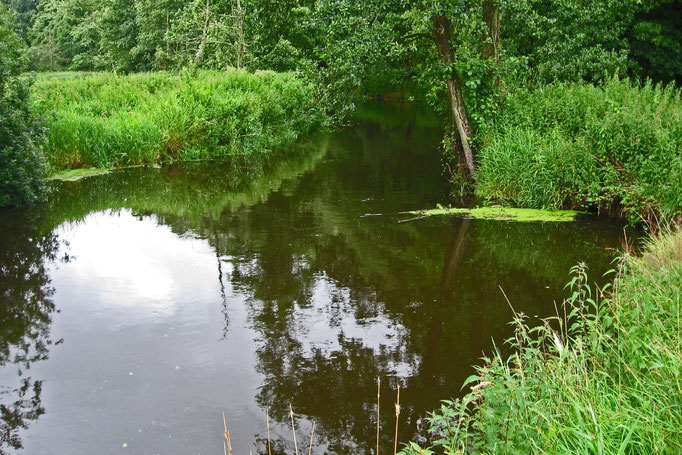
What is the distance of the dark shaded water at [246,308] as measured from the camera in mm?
4672

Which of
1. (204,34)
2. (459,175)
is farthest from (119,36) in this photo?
(459,175)

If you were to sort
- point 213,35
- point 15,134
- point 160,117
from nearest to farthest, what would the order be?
1. point 15,134
2. point 160,117
3. point 213,35

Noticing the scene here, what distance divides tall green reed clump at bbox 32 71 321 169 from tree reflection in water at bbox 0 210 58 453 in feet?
12.6

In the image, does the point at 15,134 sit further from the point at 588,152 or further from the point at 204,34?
the point at 204,34

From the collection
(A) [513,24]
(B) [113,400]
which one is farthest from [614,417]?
(A) [513,24]

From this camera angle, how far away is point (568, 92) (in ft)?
38.0

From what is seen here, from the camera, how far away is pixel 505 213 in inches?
408

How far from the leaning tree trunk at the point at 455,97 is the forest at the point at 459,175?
0.04 meters

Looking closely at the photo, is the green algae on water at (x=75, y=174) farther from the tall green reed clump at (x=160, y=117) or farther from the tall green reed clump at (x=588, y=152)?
the tall green reed clump at (x=588, y=152)

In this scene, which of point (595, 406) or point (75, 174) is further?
point (75, 174)

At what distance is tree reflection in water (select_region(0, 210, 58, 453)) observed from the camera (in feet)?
15.7

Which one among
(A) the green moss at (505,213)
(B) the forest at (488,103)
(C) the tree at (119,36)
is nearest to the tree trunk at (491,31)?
(B) the forest at (488,103)

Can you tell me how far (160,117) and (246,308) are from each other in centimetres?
1015

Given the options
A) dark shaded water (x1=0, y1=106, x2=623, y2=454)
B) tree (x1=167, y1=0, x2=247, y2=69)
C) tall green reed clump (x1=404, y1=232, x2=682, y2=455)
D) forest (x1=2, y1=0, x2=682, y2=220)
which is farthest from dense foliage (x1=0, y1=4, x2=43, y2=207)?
tree (x1=167, y1=0, x2=247, y2=69)
